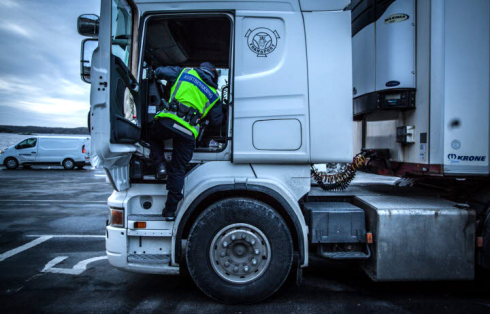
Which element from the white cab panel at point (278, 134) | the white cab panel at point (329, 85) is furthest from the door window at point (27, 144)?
the white cab panel at point (329, 85)

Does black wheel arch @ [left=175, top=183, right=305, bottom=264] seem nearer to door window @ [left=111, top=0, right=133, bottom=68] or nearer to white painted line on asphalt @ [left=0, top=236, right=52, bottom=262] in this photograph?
door window @ [left=111, top=0, right=133, bottom=68]

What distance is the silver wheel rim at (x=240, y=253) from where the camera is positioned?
2857 millimetres

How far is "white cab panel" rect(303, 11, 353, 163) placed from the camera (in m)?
Result: 2.97

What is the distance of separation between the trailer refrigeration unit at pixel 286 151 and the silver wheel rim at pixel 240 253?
0.01m

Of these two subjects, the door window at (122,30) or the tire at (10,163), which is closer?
the door window at (122,30)

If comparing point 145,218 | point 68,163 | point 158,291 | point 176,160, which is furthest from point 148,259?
point 68,163

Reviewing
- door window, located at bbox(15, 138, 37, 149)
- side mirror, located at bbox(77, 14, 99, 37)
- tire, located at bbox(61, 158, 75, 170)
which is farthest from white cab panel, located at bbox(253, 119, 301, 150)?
door window, located at bbox(15, 138, 37, 149)

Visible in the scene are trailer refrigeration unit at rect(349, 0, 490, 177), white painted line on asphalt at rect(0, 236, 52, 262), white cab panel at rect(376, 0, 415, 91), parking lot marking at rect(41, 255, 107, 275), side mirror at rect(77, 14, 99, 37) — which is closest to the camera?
side mirror at rect(77, 14, 99, 37)

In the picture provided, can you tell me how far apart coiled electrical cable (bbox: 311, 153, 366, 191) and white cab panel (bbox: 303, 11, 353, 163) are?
70cm

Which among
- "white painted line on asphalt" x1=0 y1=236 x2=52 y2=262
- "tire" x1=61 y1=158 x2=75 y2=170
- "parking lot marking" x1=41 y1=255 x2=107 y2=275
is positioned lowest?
"parking lot marking" x1=41 y1=255 x2=107 y2=275

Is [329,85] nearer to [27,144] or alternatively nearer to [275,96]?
[275,96]

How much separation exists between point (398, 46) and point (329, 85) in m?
0.90

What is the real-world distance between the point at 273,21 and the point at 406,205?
228 cm

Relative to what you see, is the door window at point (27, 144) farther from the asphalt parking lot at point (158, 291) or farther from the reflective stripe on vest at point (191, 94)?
the reflective stripe on vest at point (191, 94)
